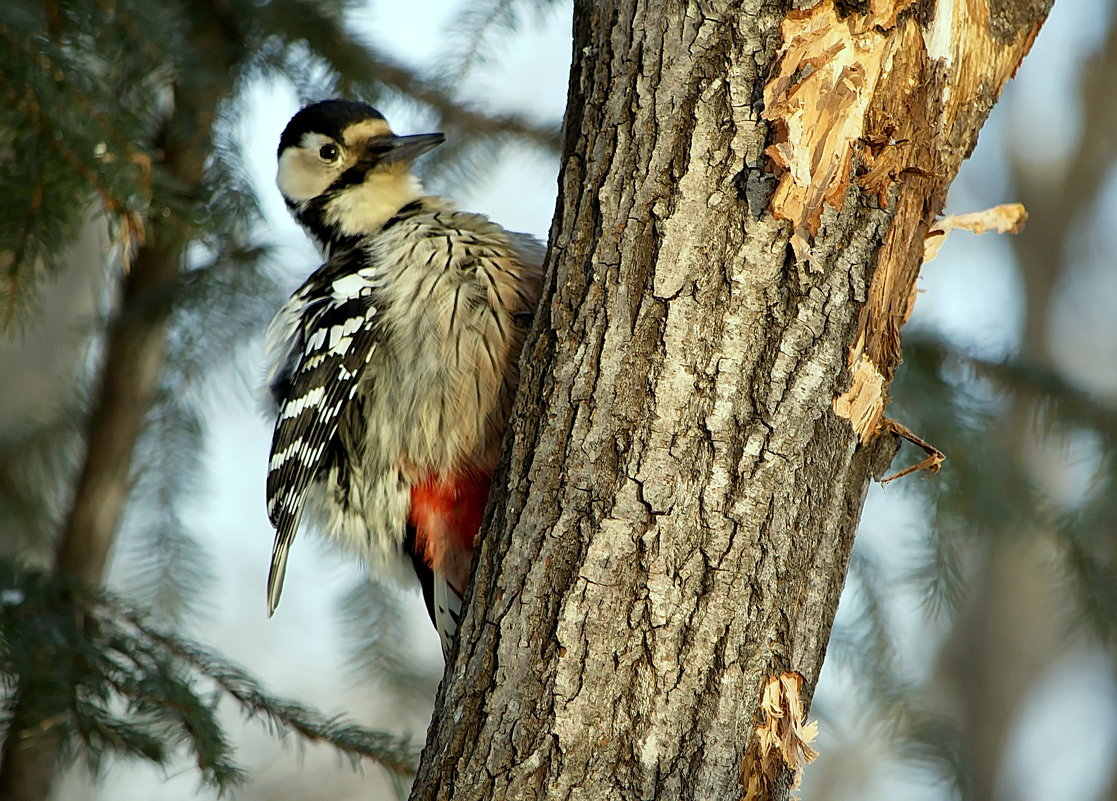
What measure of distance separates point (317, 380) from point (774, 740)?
154cm

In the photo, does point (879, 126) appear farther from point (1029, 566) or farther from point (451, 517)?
point (1029, 566)

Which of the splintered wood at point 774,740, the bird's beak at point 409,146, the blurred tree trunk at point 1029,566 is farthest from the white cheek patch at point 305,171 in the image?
the blurred tree trunk at point 1029,566

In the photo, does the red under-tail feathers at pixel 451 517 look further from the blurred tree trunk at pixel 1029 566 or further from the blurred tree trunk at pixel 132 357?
the blurred tree trunk at pixel 1029 566

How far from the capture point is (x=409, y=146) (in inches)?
124

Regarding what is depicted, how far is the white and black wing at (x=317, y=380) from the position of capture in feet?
9.05

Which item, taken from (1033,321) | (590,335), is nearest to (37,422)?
(590,335)

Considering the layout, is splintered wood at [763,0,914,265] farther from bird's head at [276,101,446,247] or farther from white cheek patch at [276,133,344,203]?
white cheek patch at [276,133,344,203]

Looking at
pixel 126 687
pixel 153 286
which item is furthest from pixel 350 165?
pixel 126 687

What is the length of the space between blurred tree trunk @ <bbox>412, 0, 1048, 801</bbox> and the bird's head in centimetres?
147

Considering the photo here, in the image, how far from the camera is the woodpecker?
2645mm

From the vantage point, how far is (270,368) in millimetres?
3178

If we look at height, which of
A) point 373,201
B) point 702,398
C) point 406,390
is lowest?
point 702,398

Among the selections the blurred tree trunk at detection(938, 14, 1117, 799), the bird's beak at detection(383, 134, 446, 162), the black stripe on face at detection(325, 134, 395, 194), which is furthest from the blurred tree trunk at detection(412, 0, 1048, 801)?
the blurred tree trunk at detection(938, 14, 1117, 799)

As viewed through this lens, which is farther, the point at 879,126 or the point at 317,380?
the point at 317,380
